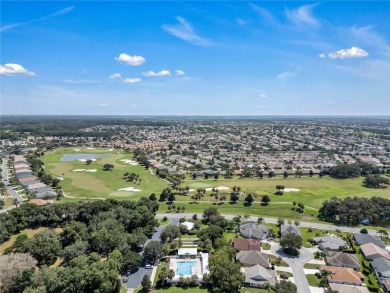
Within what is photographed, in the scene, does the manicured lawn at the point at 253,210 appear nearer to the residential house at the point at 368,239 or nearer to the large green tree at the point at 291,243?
→ the residential house at the point at 368,239

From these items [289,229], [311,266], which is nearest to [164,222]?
[289,229]

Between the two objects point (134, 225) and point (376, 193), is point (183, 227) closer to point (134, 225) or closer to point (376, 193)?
point (134, 225)

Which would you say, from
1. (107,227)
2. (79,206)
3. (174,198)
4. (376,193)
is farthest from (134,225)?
(376,193)

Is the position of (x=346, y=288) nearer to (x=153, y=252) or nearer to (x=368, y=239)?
(x=368, y=239)

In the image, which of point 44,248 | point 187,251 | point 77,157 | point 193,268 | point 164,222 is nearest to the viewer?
point 193,268

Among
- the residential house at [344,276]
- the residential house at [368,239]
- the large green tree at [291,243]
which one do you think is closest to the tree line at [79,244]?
the large green tree at [291,243]

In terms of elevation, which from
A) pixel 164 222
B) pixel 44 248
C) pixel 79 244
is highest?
pixel 79 244
